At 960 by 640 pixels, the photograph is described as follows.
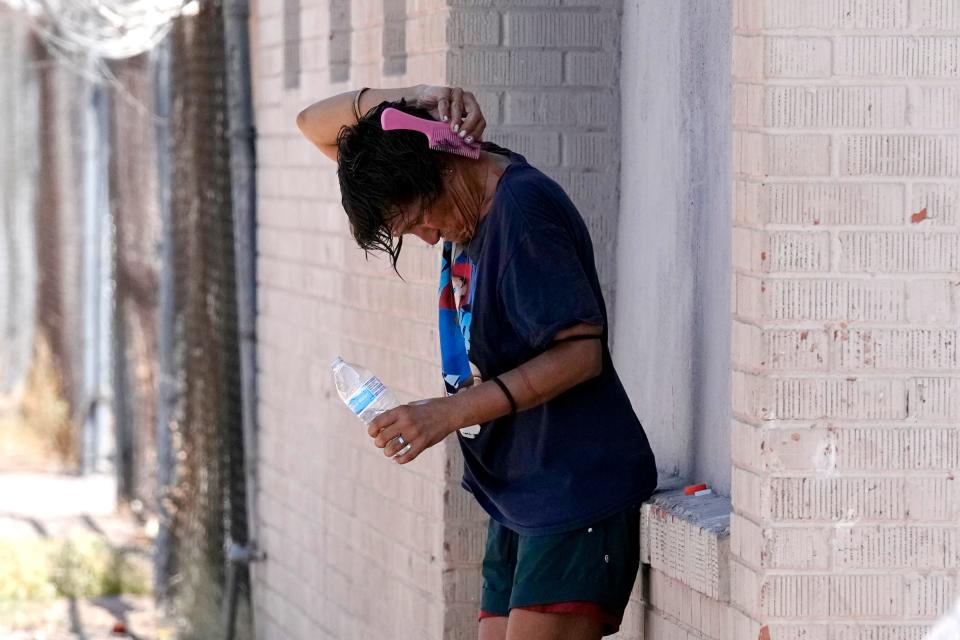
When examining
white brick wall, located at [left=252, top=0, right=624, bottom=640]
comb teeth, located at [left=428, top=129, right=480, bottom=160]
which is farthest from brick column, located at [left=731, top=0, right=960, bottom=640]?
white brick wall, located at [left=252, top=0, right=624, bottom=640]

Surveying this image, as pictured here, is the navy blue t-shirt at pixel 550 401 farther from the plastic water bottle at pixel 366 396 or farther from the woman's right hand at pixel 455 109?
the plastic water bottle at pixel 366 396

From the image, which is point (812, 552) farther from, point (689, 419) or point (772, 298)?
point (689, 419)

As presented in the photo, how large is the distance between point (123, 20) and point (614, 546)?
5.68 metres

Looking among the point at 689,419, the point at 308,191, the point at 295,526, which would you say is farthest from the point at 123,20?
the point at 689,419

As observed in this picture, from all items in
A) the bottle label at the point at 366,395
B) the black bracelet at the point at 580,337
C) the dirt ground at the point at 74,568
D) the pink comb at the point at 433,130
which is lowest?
the dirt ground at the point at 74,568

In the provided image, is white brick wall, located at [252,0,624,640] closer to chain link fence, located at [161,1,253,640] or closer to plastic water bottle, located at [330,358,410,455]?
chain link fence, located at [161,1,253,640]

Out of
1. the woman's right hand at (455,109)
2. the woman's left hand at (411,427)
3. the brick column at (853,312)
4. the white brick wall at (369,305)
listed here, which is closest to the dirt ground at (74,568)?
the white brick wall at (369,305)

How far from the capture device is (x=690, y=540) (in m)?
3.68

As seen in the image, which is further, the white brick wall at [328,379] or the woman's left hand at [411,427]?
the white brick wall at [328,379]

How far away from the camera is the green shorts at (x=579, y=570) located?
356 cm

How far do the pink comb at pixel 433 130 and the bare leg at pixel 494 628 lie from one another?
1.06 meters

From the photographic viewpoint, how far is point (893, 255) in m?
3.27

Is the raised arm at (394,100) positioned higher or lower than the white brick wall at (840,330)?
higher

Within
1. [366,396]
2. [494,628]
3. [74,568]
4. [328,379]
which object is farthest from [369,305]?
[74,568]
